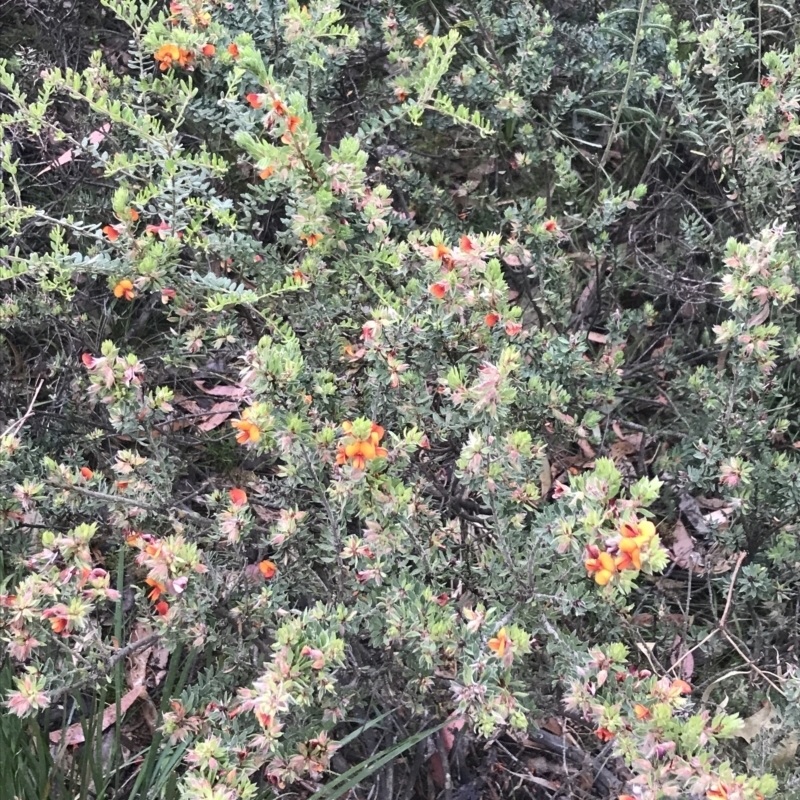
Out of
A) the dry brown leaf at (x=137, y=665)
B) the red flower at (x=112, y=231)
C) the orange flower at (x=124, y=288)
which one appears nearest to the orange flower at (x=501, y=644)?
the orange flower at (x=124, y=288)

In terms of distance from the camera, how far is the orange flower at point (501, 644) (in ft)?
4.03

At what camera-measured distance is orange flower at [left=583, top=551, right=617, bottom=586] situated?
1.10 meters

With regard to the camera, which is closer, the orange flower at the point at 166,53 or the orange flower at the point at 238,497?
the orange flower at the point at 238,497

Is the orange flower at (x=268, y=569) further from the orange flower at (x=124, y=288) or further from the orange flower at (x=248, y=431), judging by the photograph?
the orange flower at (x=124, y=288)

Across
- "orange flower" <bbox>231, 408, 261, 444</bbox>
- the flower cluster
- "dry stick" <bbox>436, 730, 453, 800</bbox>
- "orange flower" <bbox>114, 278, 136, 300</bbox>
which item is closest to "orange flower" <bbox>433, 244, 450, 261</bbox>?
"orange flower" <bbox>231, 408, 261, 444</bbox>

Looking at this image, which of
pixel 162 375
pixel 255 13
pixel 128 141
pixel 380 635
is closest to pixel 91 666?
pixel 380 635

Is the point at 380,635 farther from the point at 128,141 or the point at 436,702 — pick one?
the point at 128,141

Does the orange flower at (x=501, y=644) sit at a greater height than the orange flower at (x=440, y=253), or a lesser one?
lesser

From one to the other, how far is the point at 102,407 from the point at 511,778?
1.64m

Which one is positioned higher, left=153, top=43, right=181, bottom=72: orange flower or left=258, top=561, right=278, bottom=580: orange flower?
left=153, top=43, right=181, bottom=72: orange flower

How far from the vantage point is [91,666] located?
4.95 ft

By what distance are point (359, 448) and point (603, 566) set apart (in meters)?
0.42

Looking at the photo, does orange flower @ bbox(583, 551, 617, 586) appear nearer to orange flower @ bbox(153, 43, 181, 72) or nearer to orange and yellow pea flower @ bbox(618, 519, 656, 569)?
orange and yellow pea flower @ bbox(618, 519, 656, 569)

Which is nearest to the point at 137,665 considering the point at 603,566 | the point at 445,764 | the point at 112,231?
the point at 445,764
